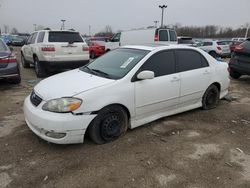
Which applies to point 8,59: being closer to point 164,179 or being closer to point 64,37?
point 64,37

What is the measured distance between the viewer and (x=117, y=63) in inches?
172

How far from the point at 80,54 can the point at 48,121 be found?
619 centimetres

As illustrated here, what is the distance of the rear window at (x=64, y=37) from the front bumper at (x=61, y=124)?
5.80 m

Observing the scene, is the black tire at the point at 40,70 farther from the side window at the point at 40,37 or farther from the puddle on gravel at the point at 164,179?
the puddle on gravel at the point at 164,179

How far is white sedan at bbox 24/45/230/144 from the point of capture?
3371 millimetres

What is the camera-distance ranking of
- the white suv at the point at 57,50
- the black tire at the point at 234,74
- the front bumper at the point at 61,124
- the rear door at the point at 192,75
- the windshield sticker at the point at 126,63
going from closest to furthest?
the front bumper at the point at 61,124
the windshield sticker at the point at 126,63
the rear door at the point at 192,75
the white suv at the point at 57,50
the black tire at the point at 234,74

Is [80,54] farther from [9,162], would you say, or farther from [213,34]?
[213,34]

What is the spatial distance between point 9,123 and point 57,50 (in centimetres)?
452

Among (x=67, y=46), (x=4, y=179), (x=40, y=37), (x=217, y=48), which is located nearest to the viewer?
(x=4, y=179)

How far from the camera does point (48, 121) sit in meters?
3.29

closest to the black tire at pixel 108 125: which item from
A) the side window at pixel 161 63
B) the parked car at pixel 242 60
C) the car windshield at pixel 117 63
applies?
the car windshield at pixel 117 63

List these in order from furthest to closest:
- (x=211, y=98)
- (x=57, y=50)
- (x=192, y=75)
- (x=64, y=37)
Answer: (x=64, y=37) < (x=57, y=50) < (x=211, y=98) < (x=192, y=75)

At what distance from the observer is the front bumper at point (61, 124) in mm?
3281

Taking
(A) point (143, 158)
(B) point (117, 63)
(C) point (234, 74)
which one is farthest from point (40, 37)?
(C) point (234, 74)
